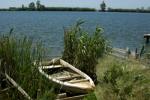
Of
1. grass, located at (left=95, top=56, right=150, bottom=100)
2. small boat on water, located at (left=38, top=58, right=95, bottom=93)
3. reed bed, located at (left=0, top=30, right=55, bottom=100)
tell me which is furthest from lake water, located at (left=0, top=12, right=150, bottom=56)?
grass, located at (left=95, top=56, right=150, bottom=100)

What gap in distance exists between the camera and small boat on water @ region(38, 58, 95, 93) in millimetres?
9969

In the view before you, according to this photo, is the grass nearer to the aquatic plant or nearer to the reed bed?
the reed bed

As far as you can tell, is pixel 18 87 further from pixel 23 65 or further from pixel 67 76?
pixel 67 76

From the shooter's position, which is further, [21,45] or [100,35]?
[100,35]

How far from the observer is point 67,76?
436 inches

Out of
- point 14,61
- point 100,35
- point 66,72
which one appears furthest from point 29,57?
point 100,35

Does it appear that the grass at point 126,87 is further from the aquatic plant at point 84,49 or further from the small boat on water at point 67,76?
the aquatic plant at point 84,49

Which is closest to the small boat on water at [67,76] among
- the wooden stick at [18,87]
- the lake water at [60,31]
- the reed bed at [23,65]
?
the reed bed at [23,65]

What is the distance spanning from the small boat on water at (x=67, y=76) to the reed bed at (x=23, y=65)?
29cm

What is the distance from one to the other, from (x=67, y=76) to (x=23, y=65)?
3.00 m

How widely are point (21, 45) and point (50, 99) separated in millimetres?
1428

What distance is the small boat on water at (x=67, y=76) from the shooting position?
32.7 feet

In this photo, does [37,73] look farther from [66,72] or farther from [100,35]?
[100,35]

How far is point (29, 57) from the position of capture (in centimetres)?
825
